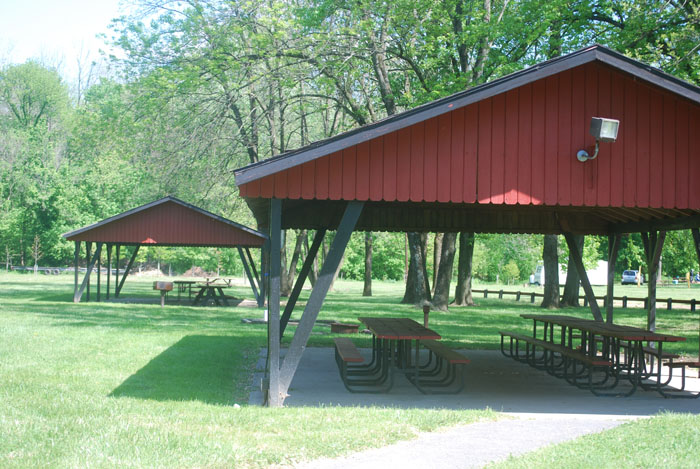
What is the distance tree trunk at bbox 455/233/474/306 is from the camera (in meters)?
27.2

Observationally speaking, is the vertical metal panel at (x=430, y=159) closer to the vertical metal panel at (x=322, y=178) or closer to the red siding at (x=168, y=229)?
the vertical metal panel at (x=322, y=178)

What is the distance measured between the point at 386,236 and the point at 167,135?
1236 inches

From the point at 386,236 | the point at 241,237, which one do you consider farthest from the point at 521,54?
the point at 386,236

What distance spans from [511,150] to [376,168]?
5.15 feet

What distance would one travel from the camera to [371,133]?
25.5 feet

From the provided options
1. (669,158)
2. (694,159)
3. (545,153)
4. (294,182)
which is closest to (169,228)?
(294,182)

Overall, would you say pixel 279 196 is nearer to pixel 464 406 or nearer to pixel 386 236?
pixel 464 406

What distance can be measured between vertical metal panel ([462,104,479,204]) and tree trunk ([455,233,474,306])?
18.9 m

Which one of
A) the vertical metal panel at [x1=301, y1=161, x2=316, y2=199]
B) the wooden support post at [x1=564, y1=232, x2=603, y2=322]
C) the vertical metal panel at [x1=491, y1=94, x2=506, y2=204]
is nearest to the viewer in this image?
the vertical metal panel at [x1=301, y1=161, x2=316, y2=199]

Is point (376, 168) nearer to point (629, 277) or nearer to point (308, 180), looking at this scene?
point (308, 180)

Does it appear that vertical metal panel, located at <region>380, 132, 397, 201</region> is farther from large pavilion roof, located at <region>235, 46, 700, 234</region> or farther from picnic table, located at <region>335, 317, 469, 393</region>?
picnic table, located at <region>335, 317, 469, 393</region>

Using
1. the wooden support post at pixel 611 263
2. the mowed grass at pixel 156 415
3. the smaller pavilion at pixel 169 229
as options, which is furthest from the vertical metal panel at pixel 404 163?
the smaller pavilion at pixel 169 229

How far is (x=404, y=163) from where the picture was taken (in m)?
8.04

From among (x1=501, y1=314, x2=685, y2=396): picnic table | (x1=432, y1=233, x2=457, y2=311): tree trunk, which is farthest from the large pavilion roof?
(x1=432, y1=233, x2=457, y2=311): tree trunk
